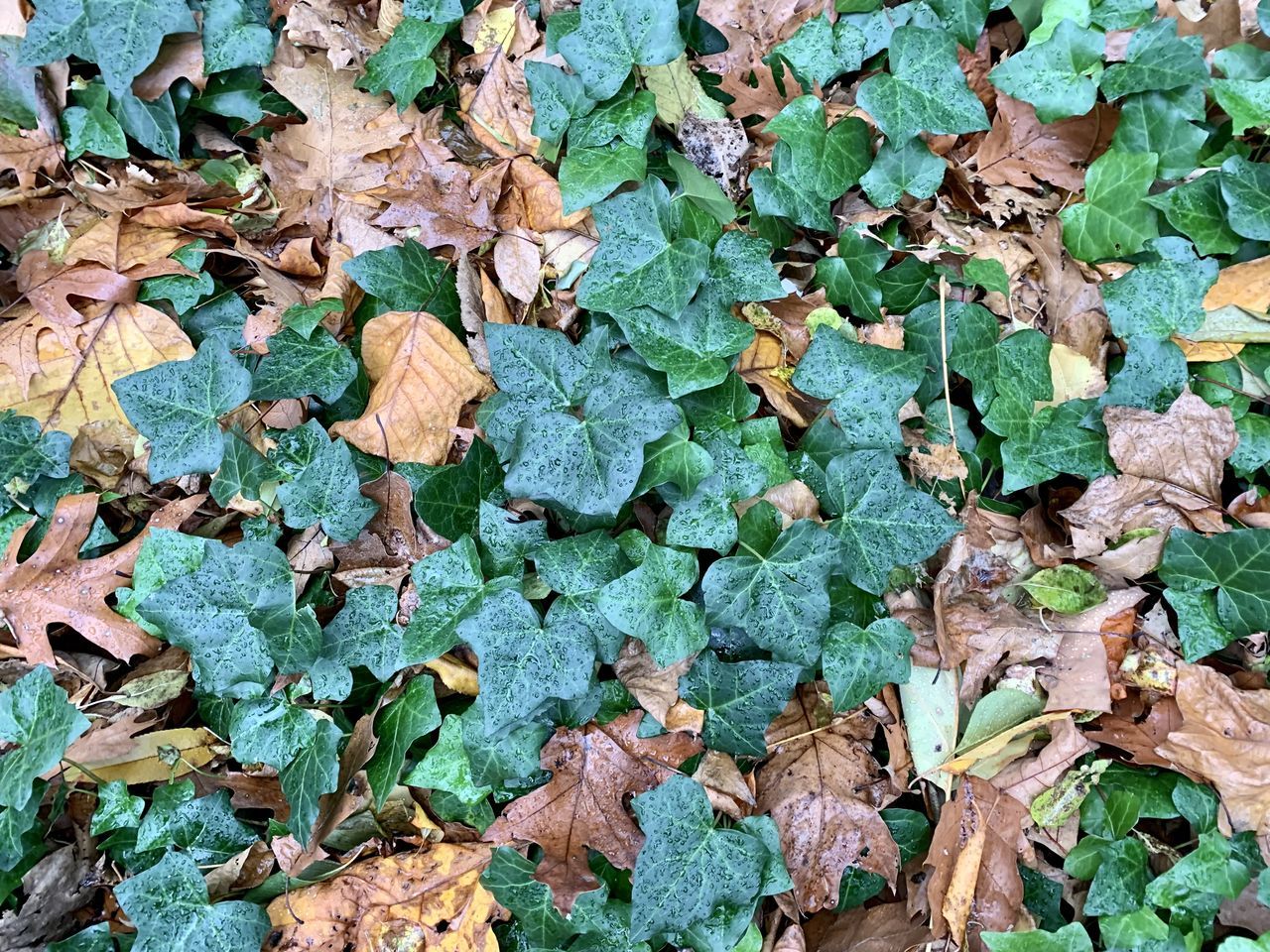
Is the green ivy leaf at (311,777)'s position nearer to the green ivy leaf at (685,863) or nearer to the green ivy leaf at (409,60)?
the green ivy leaf at (685,863)

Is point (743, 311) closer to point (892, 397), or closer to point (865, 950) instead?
point (892, 397)

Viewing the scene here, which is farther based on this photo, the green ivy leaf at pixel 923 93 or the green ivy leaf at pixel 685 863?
the green ivy leaf at pixel 923 93

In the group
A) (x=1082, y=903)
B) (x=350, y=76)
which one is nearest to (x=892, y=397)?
(x=1082, y=903)

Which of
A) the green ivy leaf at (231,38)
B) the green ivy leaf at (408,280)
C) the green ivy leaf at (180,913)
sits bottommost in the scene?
the green ivy leaf at (180,913)

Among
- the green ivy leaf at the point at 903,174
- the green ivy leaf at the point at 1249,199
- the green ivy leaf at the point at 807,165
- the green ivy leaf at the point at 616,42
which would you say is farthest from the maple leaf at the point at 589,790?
the green ivy leaf at the point at 1249,199

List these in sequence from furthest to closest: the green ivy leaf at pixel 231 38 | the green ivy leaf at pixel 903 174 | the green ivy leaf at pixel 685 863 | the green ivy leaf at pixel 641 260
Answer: the green ivy leaf at pixel 231 38
the green ivy leaf at pixel 903 174
the green ivy leaf at pixel 641 260
the green ivy leaf at pixel 685 863

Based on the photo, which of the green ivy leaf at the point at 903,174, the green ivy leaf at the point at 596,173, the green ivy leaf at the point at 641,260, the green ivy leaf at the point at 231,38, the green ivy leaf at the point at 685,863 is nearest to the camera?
the green ivy leaf at the point at 685,863

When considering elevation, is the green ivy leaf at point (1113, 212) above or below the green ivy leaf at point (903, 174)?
below

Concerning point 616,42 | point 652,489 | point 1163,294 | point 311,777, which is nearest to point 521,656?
point 652,489

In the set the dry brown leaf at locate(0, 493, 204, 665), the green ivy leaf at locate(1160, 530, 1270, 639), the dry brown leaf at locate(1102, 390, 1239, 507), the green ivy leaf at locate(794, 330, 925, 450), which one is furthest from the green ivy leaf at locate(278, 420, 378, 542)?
the green ivy leaf at locate(1160, 530, 1270, 639)
